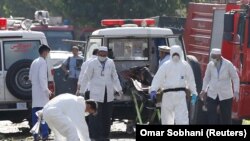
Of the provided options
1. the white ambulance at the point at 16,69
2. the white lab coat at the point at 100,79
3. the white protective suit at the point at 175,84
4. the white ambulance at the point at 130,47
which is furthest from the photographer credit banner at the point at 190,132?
the white ambulance at the point at 16,69

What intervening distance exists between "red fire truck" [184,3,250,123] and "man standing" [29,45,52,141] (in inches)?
136

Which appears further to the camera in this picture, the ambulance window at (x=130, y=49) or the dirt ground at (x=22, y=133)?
the ambulance window at (x=130, y=49)

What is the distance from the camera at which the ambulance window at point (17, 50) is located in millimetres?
19484

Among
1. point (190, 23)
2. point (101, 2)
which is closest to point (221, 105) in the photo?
point (190, 23)

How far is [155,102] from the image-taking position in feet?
55.0

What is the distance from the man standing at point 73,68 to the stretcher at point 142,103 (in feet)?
18.7

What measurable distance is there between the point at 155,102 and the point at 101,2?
82.8ft

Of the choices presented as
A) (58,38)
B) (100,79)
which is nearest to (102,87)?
(100,79)

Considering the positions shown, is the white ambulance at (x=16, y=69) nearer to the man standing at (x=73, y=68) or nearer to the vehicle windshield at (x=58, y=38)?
the man standing at (x=73, y=68)

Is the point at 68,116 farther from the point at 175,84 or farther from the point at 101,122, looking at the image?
the point at 101,122

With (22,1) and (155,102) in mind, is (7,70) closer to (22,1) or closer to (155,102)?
(155,102)

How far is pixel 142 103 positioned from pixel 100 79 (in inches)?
43.4

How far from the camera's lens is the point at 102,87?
17359 millimetres

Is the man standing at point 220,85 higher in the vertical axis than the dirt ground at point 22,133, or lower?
higher
